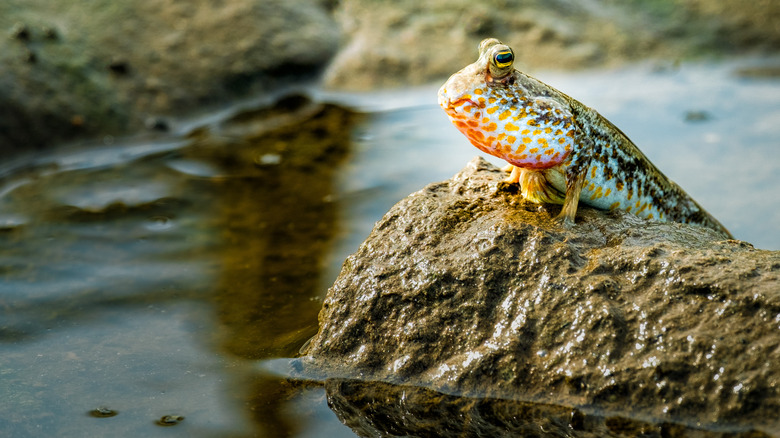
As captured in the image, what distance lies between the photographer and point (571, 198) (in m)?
3.46

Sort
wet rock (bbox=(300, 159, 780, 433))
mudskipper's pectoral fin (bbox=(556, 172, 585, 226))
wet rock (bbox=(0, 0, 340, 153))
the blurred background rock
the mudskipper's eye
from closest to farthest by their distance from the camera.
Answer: wet rock (bbox=(300, 159, 780, 433))
the mudskipper's eye
mudskipper's pectoral fin (bbox=(556, 172, 585, 226))
wet rock (bbox=(0, 0, 340, 153))
the blurred background rock

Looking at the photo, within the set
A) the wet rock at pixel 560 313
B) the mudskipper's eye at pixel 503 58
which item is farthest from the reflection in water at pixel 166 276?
the mudskipper's eye at pixel 503 58

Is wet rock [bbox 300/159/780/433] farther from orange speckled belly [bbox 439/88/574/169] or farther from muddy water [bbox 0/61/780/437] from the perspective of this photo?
muddy water [bbox 0/61/780/437]

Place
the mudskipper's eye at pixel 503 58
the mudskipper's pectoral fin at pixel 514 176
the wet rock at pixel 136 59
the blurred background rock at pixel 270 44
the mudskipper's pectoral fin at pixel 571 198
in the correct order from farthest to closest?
the blurred background rock at pixel 270 44, the wet rock at pixel 136 59, the mudskipper's pectoral fin at pixel 514 176, the mudskipper's pectoral fin at pixel 571 198, the mudskipper's eye at pixel 503 58

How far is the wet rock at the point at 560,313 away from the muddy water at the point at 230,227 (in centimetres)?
42

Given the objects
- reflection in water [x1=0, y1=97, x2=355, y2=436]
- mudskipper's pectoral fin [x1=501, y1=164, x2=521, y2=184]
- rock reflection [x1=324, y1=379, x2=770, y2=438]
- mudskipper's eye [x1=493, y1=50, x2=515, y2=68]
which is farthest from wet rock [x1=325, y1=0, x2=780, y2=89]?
rock reflection [x1=324, y1=379, x2=770, y2=438]

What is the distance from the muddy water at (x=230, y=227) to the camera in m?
3.38

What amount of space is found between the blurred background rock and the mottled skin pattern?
14.6 ft

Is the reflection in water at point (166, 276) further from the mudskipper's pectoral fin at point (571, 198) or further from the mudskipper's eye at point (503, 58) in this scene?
the mudskipper's eye at point (503, 58)

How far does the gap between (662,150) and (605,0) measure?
311cm

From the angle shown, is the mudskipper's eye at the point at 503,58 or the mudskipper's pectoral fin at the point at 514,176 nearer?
the mudskipper's eye at the point at 503,58

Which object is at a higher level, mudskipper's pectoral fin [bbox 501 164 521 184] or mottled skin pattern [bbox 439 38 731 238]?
mottled skin pattern [bbox 439 38 731 238]

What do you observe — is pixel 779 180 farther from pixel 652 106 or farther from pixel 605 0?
pixel 605 0

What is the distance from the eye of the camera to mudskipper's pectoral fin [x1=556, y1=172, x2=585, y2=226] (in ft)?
11.3
